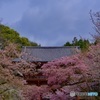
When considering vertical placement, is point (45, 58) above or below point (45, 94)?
above

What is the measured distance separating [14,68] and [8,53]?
24.6 inches

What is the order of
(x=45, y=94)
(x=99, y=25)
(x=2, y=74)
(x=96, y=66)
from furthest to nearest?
1. (x=45, y=94)
2. (x=2, y=74)
3. (x=96, y=66)
4. (x=99, y=25)

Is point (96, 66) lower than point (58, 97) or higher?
higher

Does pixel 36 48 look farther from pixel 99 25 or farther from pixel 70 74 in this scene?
pixel 99 25

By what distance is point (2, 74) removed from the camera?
999 centimetres

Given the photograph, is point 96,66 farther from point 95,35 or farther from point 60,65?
point 60,65

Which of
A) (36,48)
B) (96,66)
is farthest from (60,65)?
(36,48)

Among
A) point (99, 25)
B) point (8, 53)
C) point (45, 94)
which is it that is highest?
point (99, 25)

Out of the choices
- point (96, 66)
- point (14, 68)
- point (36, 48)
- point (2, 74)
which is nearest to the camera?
point (96, 66)

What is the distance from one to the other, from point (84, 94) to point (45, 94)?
18.1 feet

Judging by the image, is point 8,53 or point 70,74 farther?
point 70,74

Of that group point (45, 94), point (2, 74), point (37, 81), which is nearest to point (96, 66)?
point (2, 74)

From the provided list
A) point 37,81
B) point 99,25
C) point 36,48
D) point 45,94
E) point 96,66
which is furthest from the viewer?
point 36,48

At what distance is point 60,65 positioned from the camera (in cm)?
1362
